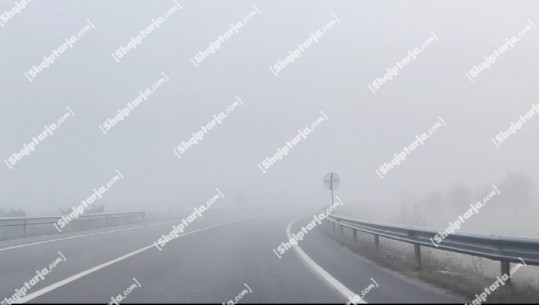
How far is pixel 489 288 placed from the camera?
8.94 m

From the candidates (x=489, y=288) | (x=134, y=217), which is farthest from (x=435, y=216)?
(x=489, y=288)

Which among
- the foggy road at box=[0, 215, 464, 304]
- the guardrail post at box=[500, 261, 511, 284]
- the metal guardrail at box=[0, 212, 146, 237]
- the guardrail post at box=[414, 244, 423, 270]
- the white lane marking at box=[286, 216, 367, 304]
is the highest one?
the metal guardrail at box=[0, 212, 146, 237]

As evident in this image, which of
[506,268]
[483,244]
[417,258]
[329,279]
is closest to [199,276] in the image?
[329,279]

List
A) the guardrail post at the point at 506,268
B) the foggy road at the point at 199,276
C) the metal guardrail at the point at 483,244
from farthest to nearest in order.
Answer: the guardrail post at the point at 506,268
the foggy road at the point at 199,276
the metal guardrail at the point at 483,244

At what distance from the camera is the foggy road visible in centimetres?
877

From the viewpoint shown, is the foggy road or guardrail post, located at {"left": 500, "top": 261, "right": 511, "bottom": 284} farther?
guardrail post, located at {"left": 500, "top": 261, "right": 511, "bottom": 284}

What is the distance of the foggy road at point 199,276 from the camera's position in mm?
8773

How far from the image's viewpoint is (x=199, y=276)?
11.0 metres

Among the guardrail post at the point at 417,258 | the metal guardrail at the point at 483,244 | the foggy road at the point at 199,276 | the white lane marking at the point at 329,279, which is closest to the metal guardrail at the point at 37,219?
the foggy road at the point at 199,276

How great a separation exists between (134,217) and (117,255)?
1075 inches

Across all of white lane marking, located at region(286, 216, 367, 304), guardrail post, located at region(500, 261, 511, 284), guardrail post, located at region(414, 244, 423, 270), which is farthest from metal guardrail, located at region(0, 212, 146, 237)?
guardrail post, located at region(500, 261, 511, 284)

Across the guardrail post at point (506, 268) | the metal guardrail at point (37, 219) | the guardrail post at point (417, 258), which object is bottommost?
the guardrail post at point (506, 268)

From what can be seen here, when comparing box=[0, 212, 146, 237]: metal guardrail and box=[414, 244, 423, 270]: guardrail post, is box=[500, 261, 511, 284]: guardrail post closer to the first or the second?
box=[414, 244, 423, 270]: guardrail post

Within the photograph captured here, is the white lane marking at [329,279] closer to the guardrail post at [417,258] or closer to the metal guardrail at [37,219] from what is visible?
the guardrail post at [417,258]
